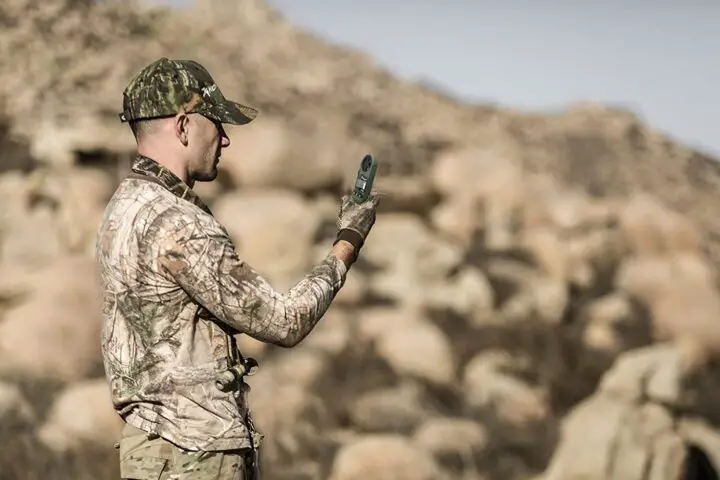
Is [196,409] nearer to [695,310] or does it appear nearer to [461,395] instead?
[461,395]

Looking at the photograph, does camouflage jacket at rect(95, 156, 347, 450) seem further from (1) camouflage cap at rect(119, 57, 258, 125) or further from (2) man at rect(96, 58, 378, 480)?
(1) camouflage cap at rect(119, 57, 258, 125)

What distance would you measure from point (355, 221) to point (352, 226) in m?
0.02

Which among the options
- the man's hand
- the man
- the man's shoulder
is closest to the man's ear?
the man

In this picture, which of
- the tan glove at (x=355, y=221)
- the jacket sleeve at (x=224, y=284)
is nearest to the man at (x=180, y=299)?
the jacket sleeve at (x=224, y=284)

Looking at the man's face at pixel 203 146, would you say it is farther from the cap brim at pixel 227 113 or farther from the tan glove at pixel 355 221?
the tan glove at pixel 355 221

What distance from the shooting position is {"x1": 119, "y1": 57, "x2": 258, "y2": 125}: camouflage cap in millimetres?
2572

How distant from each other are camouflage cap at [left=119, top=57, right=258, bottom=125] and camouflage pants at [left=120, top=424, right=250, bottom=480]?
2.54 ft

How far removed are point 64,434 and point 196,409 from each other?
559 cm

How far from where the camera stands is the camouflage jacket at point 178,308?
2457 millimetres

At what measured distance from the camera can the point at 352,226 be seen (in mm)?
2762

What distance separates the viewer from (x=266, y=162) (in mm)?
13211

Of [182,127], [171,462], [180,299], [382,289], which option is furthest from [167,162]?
[382,289]

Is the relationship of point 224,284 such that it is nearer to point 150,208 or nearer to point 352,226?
point 150,208

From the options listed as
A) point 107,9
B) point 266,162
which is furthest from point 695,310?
point 107,9
